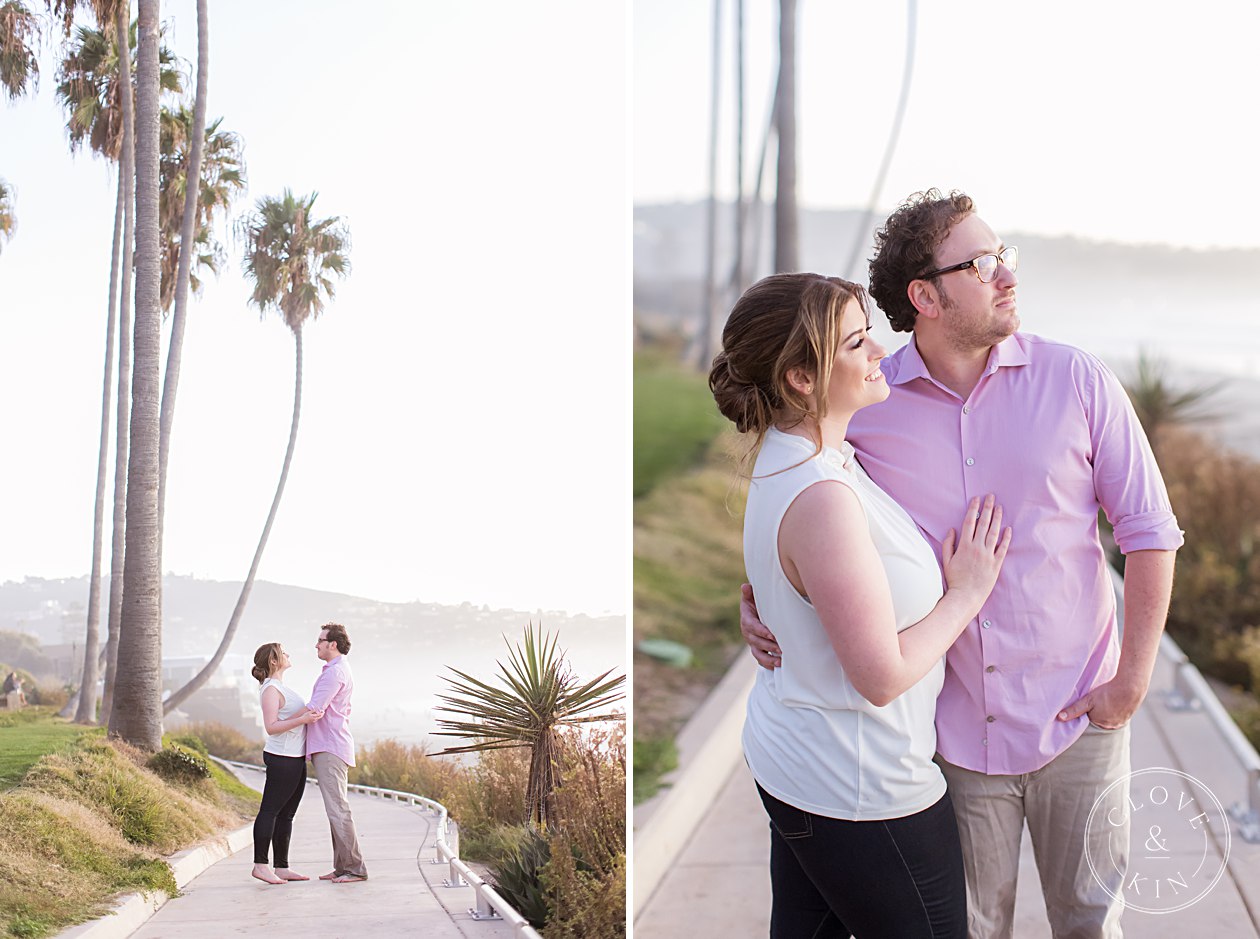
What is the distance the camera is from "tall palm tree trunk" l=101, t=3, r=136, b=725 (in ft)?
9.15

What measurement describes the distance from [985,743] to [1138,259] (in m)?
11.8

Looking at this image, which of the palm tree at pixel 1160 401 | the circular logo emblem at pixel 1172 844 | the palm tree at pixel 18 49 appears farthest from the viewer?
the palm tree at pixel 1160 401

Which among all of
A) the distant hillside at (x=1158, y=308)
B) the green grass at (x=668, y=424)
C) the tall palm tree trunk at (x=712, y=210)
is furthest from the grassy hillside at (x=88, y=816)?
the tall palm tree trunk at (x=712, y=210)

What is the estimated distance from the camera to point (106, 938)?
8.31ft

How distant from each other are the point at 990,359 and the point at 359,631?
5.79 feet

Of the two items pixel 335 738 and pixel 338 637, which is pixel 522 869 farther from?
pixel 338 637

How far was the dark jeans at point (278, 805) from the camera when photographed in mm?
2861

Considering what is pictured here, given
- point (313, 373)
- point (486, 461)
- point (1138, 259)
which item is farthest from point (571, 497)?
point (1138, 259)

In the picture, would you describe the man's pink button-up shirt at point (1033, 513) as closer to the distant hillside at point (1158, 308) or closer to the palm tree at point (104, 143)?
the palm tree at point (104, 143)

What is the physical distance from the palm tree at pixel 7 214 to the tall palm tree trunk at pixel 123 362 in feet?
0.80

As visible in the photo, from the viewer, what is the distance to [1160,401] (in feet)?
32.6

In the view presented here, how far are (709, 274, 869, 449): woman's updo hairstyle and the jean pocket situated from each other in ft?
2.02

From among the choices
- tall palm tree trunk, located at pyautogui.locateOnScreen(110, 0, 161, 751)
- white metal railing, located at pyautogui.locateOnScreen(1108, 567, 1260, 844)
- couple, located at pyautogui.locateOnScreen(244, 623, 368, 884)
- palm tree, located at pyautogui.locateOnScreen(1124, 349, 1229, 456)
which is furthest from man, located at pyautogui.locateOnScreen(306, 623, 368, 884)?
palm tree, located at pyautogui.locateOnScreen(1124, 349, 1229, 456)

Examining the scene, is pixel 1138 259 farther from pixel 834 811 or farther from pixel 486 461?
pixel 834 811
